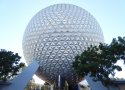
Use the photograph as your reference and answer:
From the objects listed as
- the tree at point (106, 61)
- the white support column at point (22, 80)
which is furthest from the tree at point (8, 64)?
the tree at point (106, 61)

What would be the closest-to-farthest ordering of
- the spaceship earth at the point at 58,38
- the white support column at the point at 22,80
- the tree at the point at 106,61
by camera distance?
the tree at the point at 106,61 < the white support column at the point at 22,80 < the spaceship earth at the point at 58,38

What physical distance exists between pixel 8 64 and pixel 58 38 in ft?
34.0

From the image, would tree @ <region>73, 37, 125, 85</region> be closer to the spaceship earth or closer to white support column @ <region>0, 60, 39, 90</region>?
white support column @ <region>0, 60, 39, 90</region>

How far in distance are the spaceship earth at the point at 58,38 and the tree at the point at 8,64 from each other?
794cm

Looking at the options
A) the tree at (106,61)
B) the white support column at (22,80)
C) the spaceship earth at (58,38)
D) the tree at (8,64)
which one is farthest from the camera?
the spaceship earth at (58,38)

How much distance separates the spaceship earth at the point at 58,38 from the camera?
43125 mm

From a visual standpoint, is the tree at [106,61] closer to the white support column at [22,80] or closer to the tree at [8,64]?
the tree at [8,64]

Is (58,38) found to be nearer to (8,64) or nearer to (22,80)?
(22,80)

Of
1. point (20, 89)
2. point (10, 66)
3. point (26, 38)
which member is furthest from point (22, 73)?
point (26, 38)

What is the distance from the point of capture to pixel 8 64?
34812 millimetres

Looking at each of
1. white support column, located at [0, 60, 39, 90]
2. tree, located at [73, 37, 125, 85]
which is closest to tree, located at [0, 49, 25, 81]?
white support column, located at [0, 60, 39, 90]

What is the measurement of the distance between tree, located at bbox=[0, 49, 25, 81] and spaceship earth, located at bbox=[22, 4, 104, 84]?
26.1 feet

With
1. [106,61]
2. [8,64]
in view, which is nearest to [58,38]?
[8,64]

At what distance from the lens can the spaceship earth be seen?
141ft
